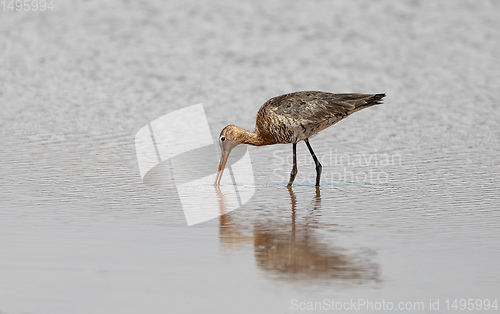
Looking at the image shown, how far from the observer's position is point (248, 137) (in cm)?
978

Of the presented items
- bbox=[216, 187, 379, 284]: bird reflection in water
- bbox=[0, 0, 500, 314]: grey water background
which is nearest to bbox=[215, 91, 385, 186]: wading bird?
bbox=[0, 0, 500, 314]: grey water background

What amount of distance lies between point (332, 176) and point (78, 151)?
2.88 metres

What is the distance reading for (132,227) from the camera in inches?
280

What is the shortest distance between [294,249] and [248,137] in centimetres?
339

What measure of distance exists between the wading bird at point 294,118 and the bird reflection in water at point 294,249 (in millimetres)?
1610

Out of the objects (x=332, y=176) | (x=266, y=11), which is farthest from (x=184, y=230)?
(x=266, y=11)

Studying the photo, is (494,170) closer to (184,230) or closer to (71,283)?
(184,230)
